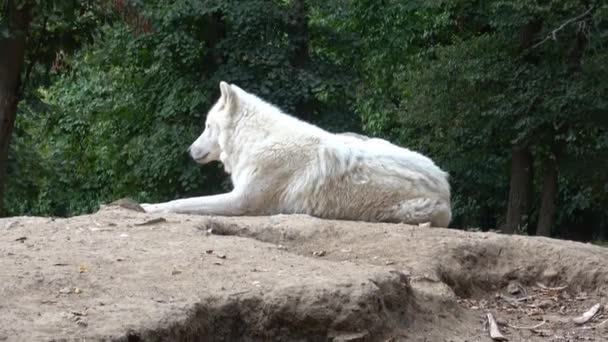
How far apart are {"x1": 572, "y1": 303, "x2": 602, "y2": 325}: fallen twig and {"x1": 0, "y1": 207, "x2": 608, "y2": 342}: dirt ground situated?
0.05 m

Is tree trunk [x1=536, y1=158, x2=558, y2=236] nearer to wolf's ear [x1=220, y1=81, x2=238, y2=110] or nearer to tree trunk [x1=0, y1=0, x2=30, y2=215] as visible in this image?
tree trunk [x1=0, y1=0, x2=30, y2=215]

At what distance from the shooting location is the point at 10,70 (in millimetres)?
15469

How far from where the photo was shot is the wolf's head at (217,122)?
33.2 feet

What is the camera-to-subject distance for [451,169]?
22109 mm

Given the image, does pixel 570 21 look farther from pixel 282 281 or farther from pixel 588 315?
pixel 282 281

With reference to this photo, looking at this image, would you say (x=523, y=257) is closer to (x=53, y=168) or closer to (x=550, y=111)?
(x=550, y=111)

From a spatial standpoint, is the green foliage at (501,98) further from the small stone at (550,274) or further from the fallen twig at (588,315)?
the fallen twig at (588,315)

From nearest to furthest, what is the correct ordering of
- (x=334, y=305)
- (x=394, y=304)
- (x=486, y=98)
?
(x=334, y=305) → (x=394, y=304) → (x=486, y=98)

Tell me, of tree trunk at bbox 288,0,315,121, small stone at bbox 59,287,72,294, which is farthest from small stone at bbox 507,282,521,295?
tree trunk at bbox 288,0,315,121

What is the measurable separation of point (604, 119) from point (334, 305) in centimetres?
1325

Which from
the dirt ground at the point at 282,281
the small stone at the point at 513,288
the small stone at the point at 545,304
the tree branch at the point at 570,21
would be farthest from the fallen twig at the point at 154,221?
the tree branch at the point at 570,21

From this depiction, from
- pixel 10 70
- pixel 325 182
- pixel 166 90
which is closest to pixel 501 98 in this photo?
pixel 166 90

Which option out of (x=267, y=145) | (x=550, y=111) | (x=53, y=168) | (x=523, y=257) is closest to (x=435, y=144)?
(x=550, y=111)

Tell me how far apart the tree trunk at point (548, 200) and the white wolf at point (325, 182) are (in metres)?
10.5
